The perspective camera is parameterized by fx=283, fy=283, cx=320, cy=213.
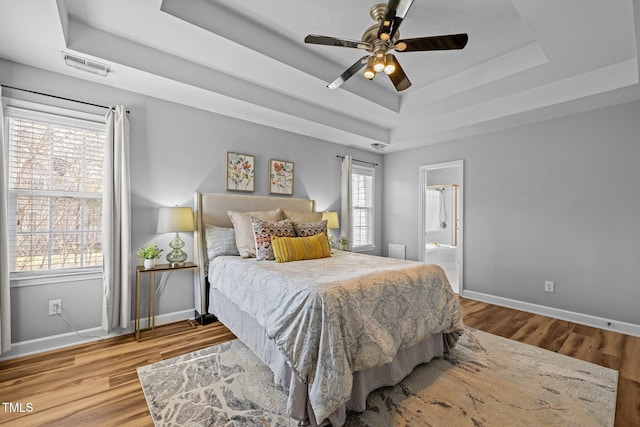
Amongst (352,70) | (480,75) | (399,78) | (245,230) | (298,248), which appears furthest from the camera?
(480,75)

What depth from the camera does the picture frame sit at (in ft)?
12.0

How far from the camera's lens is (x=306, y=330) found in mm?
1626

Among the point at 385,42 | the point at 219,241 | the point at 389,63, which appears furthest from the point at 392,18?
the point at 219,241

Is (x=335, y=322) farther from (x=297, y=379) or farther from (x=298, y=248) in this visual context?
(x=298, y=248)

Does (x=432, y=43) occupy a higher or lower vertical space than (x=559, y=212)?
higher

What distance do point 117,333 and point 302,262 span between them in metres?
2.02

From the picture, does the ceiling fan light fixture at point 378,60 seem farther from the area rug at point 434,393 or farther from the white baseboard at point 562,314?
the white baseboard at point 562,314

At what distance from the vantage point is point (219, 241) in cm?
317

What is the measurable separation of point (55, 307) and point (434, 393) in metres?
3.30

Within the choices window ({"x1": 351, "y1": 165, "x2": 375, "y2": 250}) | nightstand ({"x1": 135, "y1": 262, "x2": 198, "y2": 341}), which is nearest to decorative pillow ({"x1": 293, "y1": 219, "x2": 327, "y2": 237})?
nightstand ({"x1": 135, "y1": 262, "x2": 198, "y2": 341})

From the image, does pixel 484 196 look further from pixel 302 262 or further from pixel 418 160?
pixel 302 262

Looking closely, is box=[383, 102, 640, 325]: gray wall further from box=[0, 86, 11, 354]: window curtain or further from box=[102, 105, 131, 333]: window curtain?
box=[0, 86, 11, 354]: window curtain

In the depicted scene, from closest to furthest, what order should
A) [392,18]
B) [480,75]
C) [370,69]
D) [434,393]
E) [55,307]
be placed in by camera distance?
[392,18]
[434,393]
[370,69]
[55,307]
[480,75]

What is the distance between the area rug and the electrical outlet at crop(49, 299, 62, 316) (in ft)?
3.59
